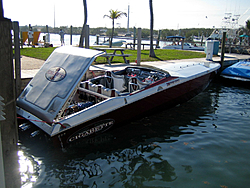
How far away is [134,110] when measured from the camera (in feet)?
20.6

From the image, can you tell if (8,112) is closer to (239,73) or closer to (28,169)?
(28,169)

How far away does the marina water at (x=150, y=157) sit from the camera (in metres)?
4.24

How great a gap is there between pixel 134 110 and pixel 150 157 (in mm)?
1577

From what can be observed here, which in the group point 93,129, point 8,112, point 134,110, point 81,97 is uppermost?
point 8,112

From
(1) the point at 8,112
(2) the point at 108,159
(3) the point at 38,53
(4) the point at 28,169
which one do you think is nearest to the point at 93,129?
(2) the point at 108,159

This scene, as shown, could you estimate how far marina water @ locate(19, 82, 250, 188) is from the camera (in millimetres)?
4242

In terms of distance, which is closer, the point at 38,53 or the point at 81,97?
the point at 81,97

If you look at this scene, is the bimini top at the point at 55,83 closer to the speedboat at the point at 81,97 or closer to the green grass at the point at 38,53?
the speedboat at the point at 81,97

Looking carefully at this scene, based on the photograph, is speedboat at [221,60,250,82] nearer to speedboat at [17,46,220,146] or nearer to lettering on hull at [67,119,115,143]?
speedboat at [17,46,220,146]

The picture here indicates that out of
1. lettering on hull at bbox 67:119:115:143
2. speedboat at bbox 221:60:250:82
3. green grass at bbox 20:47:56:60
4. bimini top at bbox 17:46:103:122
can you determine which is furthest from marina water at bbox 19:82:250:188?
green grass at bbox 20:47:56:60

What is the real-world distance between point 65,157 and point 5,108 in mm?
2601

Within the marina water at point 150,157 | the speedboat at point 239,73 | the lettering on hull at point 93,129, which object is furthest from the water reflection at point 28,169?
the speedboat at point 239,73

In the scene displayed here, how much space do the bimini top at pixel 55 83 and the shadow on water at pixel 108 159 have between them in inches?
25.6

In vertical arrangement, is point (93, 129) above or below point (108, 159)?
above
